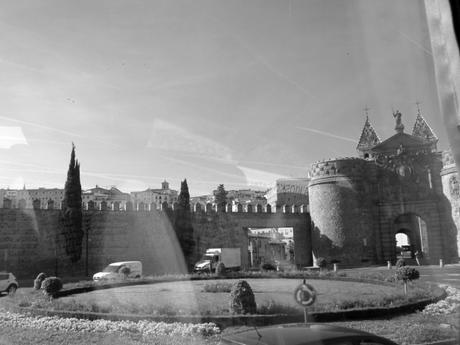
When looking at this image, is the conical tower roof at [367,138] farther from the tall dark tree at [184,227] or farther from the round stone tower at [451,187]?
the tall dark tree at [184,227]

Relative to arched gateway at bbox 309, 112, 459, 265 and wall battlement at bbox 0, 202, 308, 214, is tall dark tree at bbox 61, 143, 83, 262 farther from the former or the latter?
arched gateway at bbox 309, 112, 459, 265

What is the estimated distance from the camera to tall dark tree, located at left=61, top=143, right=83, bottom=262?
31000mm

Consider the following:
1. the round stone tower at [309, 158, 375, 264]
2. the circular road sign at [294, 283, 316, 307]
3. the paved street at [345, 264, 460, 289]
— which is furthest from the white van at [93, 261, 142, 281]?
the circular road sign at [294, 283, 316, 307]

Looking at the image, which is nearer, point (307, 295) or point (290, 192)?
point (307, 295)

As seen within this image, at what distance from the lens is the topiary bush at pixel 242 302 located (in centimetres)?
1001

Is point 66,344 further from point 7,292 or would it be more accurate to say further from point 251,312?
point 7,292

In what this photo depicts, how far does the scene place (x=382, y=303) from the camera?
36.6 feet

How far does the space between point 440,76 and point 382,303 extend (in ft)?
34.8

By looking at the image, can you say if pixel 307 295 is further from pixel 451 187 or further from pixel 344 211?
pixel 451 187

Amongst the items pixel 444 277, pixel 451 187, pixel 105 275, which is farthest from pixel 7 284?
pixel 451 187

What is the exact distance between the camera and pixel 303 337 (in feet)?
14.2

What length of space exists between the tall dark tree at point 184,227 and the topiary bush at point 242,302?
2564 cm

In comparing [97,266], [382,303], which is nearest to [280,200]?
[97,266]

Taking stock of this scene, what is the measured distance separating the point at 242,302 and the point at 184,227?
26083mm
